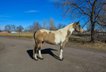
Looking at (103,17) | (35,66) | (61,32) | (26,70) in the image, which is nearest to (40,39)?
(61,32)

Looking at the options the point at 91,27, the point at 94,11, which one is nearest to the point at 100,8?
the point at 94,11

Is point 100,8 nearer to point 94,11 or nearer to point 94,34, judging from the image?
point 94,11

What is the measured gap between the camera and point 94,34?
20.9 meters

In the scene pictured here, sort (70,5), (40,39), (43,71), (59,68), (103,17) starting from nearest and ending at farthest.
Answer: (43,71) → (59,68) → (40,39) → (103,17) → (70,5)

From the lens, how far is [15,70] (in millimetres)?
7129

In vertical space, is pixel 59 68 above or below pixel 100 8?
below

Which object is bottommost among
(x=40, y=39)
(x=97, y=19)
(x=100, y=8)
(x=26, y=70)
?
(x=26, y=70)

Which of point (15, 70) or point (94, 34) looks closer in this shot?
point (15, 70)

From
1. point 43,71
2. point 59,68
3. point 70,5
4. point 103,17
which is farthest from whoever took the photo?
point 70,5

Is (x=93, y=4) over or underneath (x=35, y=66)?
over

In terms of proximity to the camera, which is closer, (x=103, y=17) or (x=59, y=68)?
(x=59, y=68)

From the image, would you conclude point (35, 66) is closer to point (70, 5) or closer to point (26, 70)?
point (26, 70)

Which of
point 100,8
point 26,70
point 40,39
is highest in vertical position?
point 100,8

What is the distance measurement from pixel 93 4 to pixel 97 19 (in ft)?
5.95
